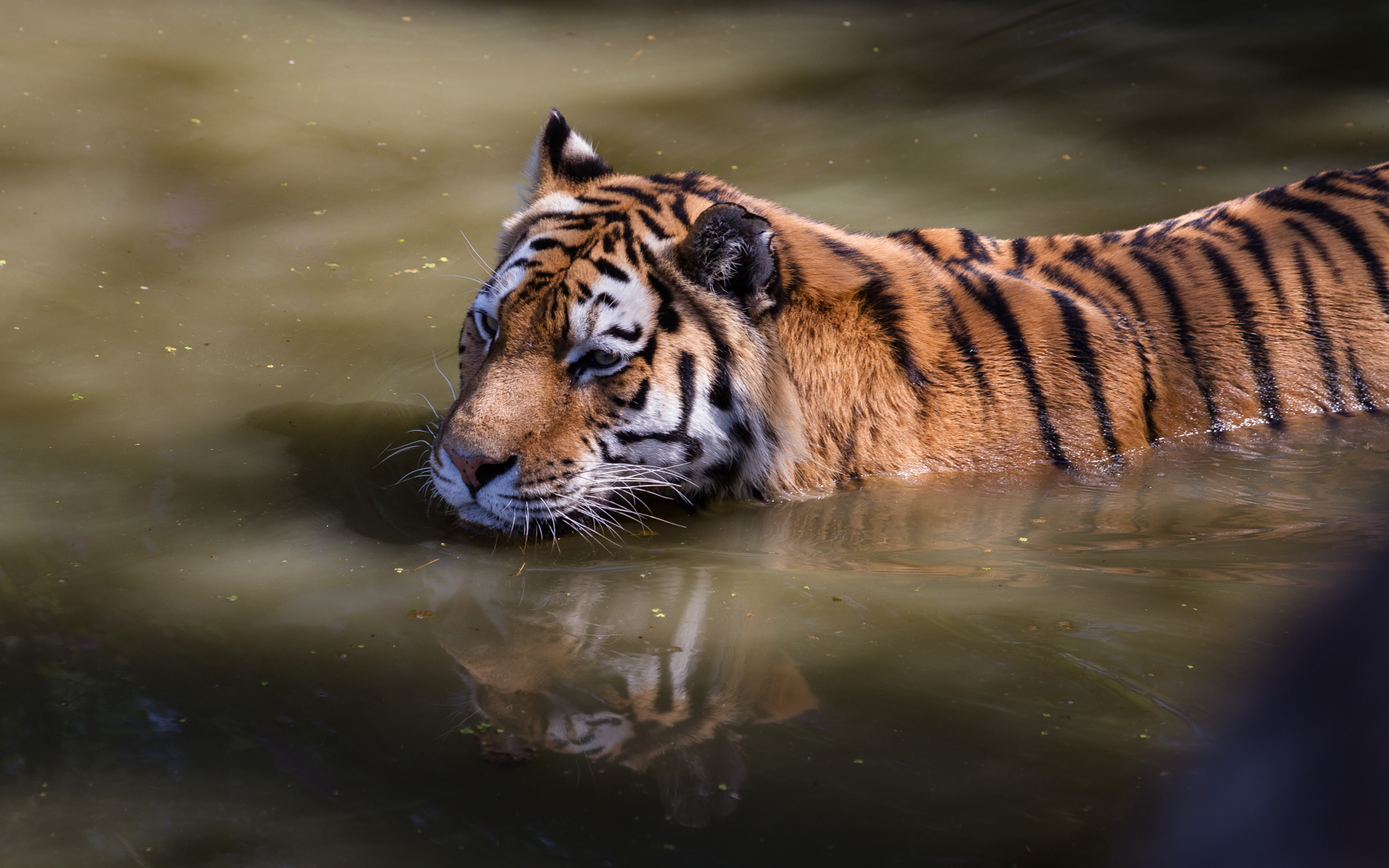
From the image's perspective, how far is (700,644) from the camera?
2340 mm

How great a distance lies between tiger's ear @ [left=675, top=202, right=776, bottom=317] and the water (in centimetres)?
54

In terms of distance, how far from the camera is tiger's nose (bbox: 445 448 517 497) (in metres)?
2.75

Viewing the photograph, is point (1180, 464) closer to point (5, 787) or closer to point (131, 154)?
point (5, 787)

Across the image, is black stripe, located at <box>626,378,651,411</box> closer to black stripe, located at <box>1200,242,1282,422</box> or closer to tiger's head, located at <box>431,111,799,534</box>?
tiger's head, located at <box>431,111,799,534</box>

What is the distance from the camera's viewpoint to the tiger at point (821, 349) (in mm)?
2871

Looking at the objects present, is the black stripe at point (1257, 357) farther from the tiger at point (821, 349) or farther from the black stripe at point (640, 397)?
the black stripe at point (640, 397)

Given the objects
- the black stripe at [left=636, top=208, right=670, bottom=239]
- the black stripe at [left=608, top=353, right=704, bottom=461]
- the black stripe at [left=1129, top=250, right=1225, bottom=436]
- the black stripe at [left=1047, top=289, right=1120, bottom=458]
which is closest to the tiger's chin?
the black stripe at [left=608, top=353, right=704, bottom=461]

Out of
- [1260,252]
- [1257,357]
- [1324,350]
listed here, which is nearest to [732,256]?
[1257,357]

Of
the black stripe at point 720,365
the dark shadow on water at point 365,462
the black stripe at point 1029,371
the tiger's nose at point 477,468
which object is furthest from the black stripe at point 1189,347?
the dark shadow on water at point 365,462

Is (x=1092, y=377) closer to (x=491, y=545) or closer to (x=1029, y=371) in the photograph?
(x=1029, y=371)

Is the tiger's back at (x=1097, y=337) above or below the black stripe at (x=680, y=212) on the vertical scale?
below

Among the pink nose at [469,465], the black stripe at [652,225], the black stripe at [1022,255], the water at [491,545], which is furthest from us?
the black stripe at [1022,255]

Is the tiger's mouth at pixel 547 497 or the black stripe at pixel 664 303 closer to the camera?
→ the tiger's mouth at pixel 547 497

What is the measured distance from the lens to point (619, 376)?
2906mm
